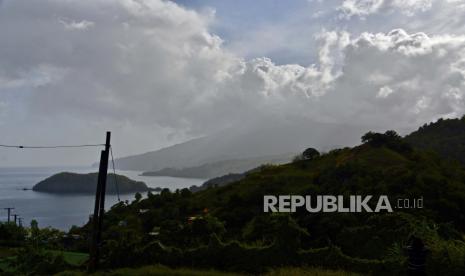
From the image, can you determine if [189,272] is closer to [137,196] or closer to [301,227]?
[301,227]

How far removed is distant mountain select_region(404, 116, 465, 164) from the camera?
82713mm

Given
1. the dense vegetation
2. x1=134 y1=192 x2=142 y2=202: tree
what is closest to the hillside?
the dense vegetation

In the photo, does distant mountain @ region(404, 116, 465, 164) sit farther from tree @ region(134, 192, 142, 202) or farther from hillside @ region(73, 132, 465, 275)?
tree @ region(134, 192, 142, 202)

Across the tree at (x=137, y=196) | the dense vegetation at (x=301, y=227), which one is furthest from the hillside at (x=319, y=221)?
the tree at (x=137, y=196)

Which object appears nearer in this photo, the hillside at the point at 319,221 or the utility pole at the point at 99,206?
the hillside at the point at 319,221

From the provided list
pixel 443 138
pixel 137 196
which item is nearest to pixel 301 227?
pixel 137 196

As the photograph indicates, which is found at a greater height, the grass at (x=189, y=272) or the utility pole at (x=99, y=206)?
the utility pole at (x=99, y=206)

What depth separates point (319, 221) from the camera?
117 ft

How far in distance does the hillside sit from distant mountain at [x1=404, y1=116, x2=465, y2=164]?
58.0 feet

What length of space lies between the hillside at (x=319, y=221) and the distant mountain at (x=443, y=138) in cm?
1767

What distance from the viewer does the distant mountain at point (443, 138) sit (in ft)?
271

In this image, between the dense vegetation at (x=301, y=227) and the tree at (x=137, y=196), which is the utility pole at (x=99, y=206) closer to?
the dense vegetation at (x=301, y=227)

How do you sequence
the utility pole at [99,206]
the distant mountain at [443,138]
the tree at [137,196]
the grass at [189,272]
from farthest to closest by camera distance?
the distant mountain at [443,138], the tree at [137,196], the utility pole at [99,206], the grass at [189,272]

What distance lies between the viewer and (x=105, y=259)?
1750 cm
